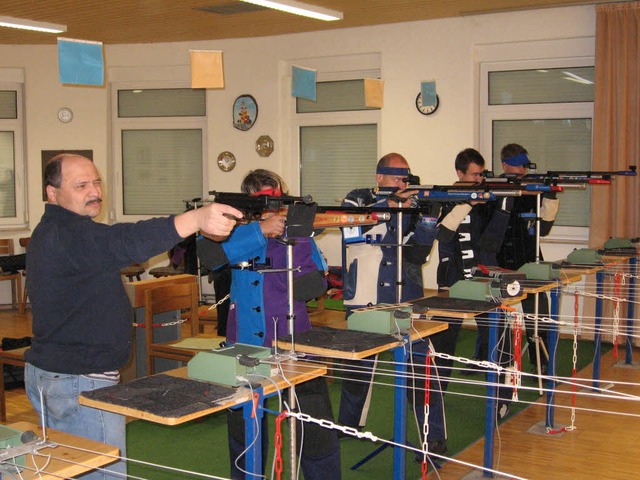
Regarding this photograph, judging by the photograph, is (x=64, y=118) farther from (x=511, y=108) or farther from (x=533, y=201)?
(x=533, y=201)

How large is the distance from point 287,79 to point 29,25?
9.24 ft

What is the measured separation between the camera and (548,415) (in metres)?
4.52

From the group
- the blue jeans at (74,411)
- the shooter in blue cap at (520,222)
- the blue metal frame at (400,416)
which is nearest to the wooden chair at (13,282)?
the shooter in blue cap at (520,222)

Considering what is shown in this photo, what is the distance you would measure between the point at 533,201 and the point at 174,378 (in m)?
3.44

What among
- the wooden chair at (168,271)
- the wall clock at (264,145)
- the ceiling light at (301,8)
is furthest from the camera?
the wall clock at (264,145)

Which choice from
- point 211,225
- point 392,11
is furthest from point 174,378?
point 392,11

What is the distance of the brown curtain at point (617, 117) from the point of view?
6699 millimetres

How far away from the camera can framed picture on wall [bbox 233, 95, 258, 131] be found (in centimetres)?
873

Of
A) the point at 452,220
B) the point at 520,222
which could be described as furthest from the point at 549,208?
the point at 452,220

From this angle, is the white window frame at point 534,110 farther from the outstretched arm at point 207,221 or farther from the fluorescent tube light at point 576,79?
the outstretched arm at point 207,221

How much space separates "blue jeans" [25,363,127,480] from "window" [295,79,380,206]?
6098 mm

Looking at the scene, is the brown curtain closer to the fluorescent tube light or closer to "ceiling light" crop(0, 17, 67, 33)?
the fluorescent tube light

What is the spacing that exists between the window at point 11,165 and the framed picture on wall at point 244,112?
2.72 m

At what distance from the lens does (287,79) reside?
28.6ft
